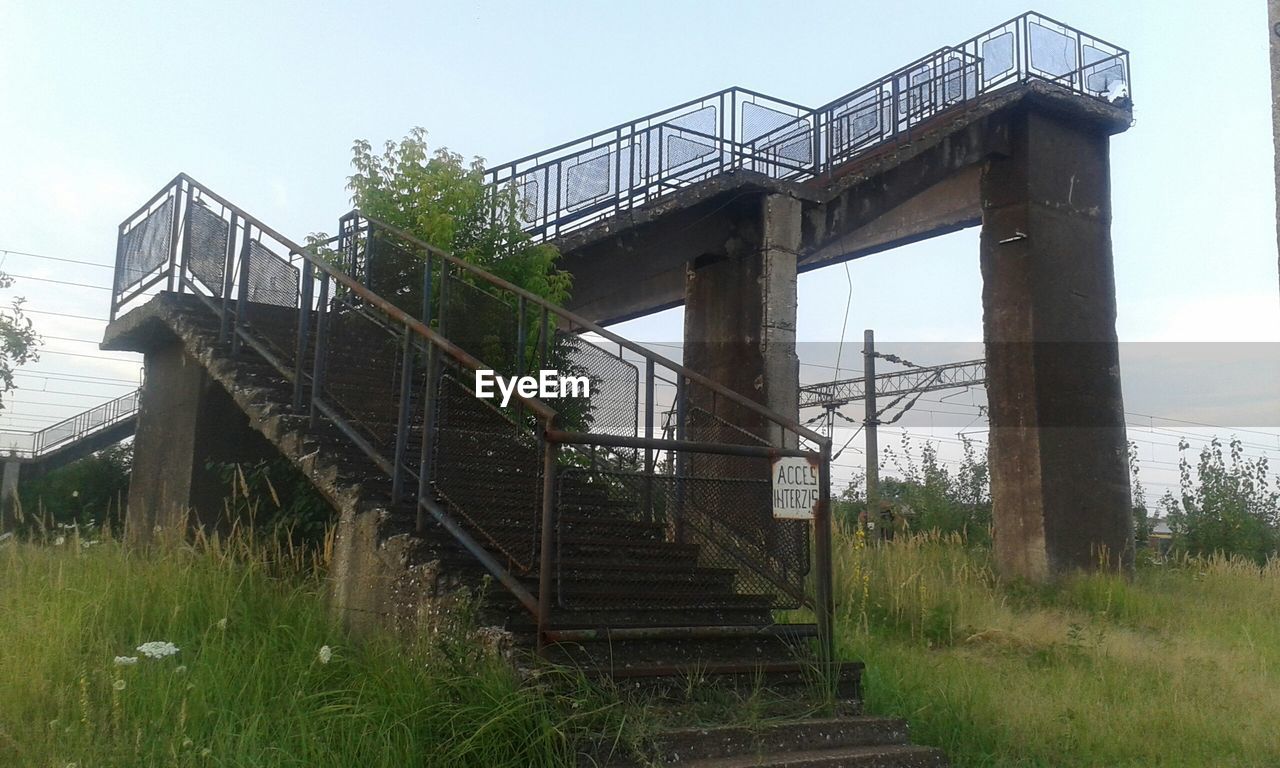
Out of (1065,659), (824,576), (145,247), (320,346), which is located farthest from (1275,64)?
(145,247)

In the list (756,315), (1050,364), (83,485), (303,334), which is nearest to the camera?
(303,334)

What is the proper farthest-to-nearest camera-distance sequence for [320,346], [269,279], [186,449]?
1. [269,279]
2. [186,449]
3. [320,346]

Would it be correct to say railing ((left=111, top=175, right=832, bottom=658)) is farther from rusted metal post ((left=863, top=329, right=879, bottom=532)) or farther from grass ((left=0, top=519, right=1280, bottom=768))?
rusted metal post ((left=863, top=329, right=879, bottom=532))

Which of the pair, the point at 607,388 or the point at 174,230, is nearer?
the point at 607,388

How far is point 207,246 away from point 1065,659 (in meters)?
8.11

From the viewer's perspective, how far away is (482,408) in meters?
6.46

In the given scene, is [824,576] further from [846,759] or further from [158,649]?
[158,649]

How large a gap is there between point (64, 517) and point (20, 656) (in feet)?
76.3

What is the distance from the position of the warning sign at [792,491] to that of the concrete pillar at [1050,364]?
7.51 m

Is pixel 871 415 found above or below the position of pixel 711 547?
above

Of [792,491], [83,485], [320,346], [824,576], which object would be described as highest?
[320,346]

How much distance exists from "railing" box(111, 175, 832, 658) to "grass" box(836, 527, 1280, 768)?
1.15m

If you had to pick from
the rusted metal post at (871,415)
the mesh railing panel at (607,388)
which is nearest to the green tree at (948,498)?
the rusted metal post at (871,415)

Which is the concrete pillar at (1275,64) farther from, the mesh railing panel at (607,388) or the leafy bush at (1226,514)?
the leafy bush at (1226,514)
